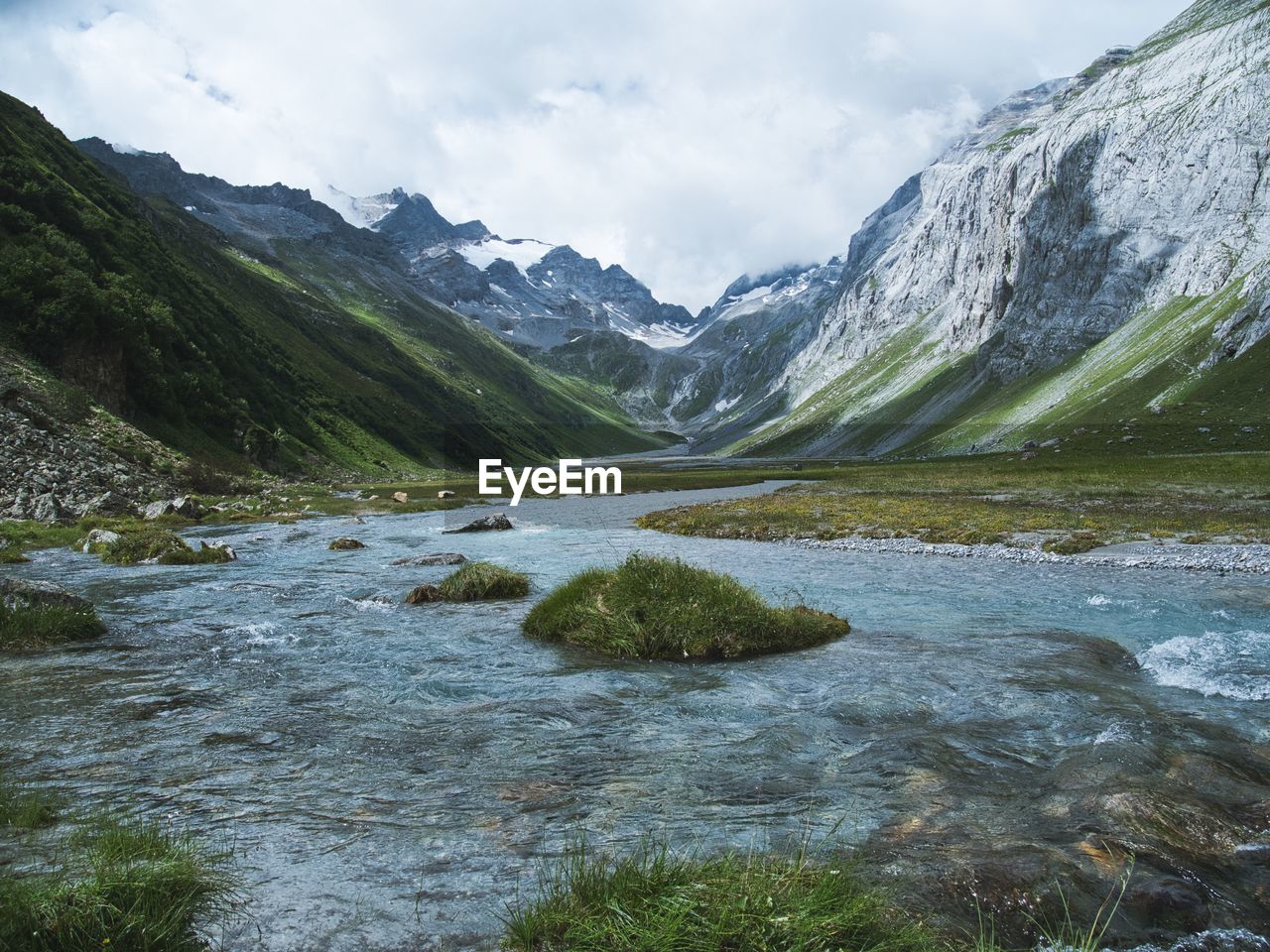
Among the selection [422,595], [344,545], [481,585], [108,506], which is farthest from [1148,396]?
[108,506]

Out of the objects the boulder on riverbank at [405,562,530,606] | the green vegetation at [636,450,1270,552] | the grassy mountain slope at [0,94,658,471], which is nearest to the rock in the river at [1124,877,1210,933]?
the boulder on riverbank at [405,562,530,606]

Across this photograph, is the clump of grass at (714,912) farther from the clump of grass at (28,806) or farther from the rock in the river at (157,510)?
the rock in the river at (157,510)

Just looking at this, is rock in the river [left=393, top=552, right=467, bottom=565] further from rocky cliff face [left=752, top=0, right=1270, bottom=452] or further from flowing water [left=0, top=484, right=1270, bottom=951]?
rocky cliff face [left=752, top=0, right=1270, bottom=452]

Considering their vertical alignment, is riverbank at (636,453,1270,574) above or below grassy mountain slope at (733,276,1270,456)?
below

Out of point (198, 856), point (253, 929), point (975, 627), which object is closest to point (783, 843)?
point (253, 929)

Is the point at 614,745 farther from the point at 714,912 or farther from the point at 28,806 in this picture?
the point at 28,806

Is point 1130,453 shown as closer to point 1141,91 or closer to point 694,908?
point 694,908
